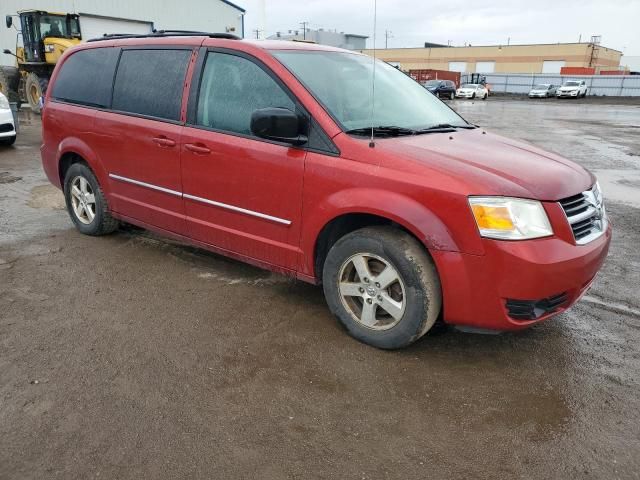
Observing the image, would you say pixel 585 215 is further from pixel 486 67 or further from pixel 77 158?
pixel 486 67

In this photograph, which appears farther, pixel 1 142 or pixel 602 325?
pixel 1 142

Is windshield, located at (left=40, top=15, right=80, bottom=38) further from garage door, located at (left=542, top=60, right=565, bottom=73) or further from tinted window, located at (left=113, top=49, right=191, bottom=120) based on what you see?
garage door, located at (left=542, top=60, right=565, bottom=73)

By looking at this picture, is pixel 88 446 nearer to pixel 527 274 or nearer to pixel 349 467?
pixel 349 467

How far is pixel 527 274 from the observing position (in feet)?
8.89

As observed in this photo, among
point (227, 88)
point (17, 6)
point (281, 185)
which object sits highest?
point (17, 6)

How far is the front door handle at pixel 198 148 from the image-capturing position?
3.77 metres

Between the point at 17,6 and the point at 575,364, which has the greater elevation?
the point at 17,6

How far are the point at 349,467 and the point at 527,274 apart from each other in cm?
131

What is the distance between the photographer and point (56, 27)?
17344mm

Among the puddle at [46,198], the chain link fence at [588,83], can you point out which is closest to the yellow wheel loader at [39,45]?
the puddle at [46,198]

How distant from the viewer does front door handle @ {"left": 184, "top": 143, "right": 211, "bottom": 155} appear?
12.4 ft

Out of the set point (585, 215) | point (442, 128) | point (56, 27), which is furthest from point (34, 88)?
point (585, 215)

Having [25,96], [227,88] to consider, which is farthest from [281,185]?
[25,96]

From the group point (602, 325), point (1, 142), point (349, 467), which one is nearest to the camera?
point (349, 467)
